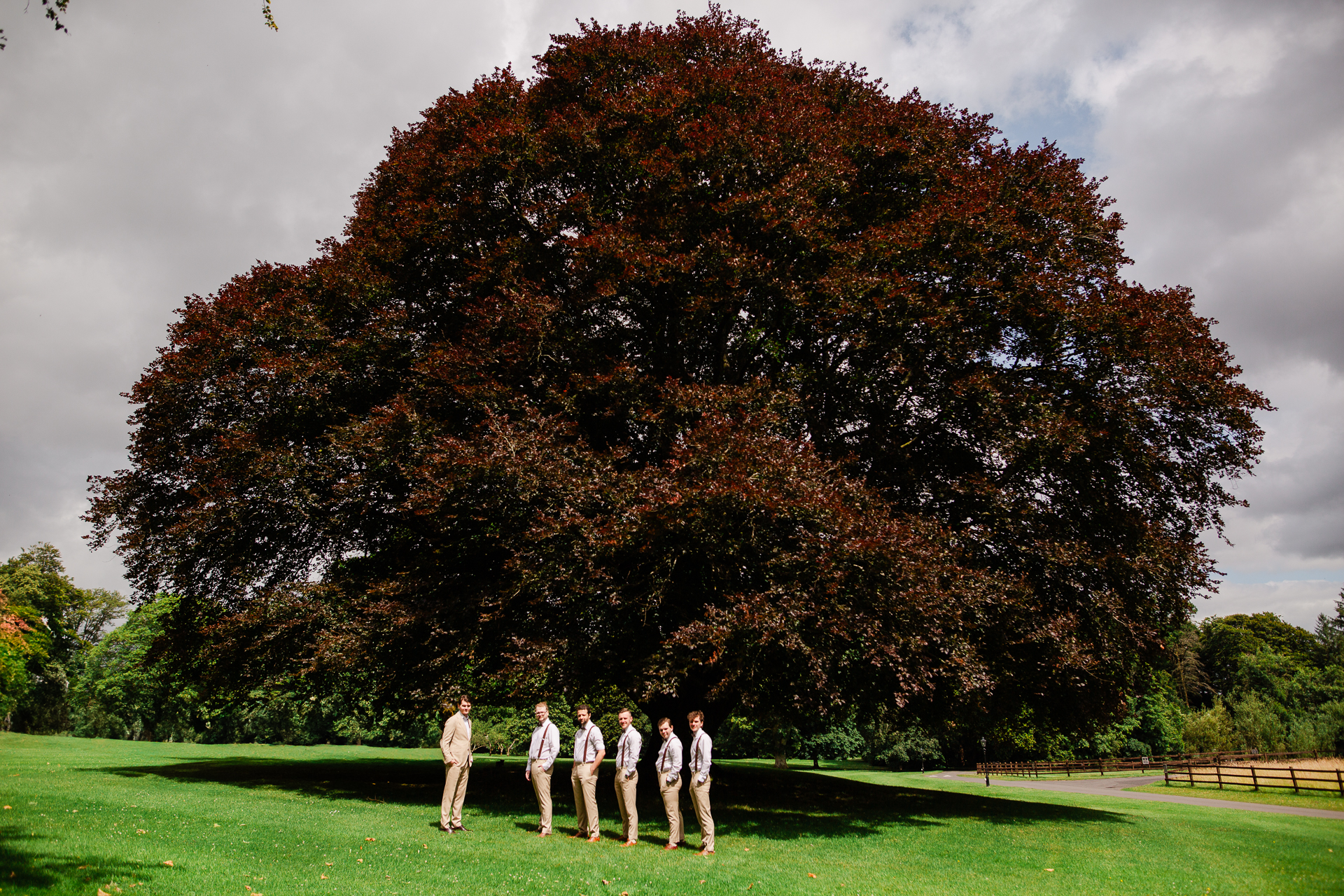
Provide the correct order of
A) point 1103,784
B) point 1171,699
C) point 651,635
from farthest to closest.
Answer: point 1171,699, point 1103,784, point 651,635

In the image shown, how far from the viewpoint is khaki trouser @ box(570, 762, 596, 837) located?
37.0 ft

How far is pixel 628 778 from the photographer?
11.3 meters

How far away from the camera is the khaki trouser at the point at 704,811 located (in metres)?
10.6

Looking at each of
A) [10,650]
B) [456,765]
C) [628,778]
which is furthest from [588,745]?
[10,650]

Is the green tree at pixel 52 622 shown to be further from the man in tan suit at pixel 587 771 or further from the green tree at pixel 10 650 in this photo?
Result: the man in tan suit at pixel 587 771

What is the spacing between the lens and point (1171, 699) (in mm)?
71375

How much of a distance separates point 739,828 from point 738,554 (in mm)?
4738

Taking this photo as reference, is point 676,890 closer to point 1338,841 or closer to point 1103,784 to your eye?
point 1338,841

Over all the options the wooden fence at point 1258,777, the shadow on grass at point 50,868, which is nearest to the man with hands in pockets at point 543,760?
the shadow on grass at point 50,868

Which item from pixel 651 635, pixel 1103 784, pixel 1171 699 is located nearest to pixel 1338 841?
pixel 651 635

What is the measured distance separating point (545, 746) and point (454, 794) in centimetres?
154

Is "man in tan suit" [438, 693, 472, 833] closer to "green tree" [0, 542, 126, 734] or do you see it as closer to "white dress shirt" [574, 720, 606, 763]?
"white dress shirt" [574, 720, 606, 763]

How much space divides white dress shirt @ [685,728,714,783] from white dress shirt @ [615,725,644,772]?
913 mm

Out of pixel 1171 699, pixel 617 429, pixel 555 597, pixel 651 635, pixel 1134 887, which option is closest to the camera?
pixel 1134 887
